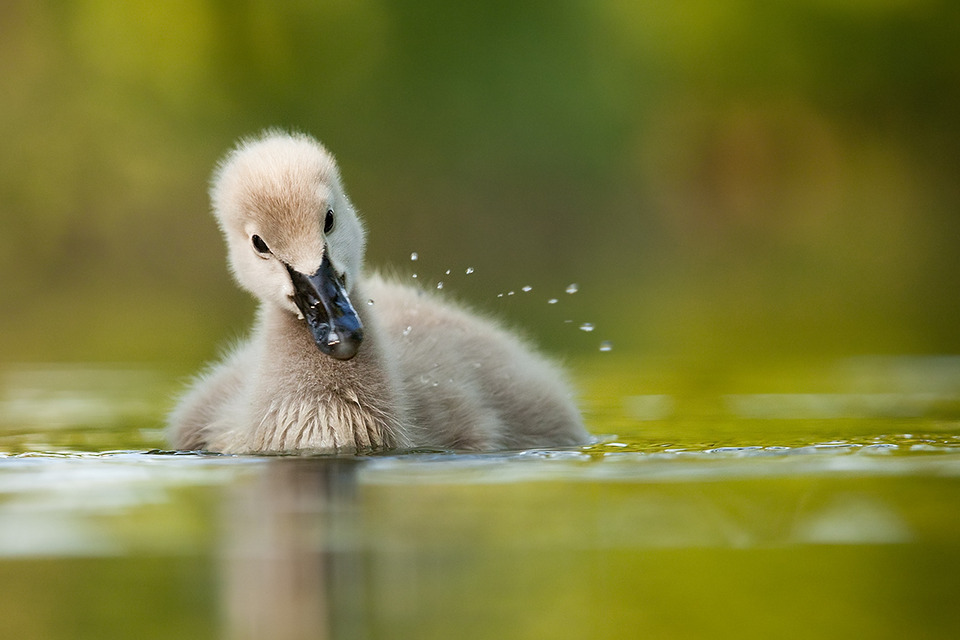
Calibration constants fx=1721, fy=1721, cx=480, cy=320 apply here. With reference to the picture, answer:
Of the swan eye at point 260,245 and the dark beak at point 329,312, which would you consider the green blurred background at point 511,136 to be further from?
the dark beak at point 329,312

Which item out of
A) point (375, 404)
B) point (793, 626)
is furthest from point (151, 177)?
point (793, 626)

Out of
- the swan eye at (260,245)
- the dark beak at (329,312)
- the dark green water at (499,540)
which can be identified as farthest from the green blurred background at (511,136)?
the dark green water at (499,540)

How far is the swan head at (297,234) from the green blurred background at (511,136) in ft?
21.9

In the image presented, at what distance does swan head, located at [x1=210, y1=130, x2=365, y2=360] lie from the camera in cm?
477

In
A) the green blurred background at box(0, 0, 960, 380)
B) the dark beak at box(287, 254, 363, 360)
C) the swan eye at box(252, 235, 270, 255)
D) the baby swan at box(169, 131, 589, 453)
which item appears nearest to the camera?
the dark beak at box(287, 254, 363, 360)

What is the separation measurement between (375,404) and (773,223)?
12.2 meters

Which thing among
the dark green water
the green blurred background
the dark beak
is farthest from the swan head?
the green blurred background

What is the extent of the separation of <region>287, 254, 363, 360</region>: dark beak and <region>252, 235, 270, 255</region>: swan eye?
0.15 meters

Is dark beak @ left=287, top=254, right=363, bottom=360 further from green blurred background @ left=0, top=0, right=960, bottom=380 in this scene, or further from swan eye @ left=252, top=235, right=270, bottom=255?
green blurred background @ left=0, top=0, right=960, bottom=380

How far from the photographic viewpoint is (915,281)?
1268 centimetres

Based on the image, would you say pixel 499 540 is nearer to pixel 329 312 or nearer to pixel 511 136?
pixel 329 312

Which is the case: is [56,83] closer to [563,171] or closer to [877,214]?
[563,171]

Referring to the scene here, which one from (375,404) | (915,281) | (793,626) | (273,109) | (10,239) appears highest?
(273,109)

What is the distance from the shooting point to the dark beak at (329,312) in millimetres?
4719
